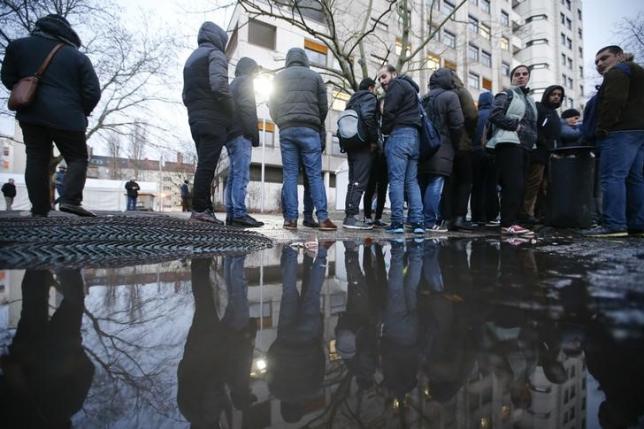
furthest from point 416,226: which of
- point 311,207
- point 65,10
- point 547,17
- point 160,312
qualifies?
point 547,17

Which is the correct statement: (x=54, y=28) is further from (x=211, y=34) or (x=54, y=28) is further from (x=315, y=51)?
(x=315, y=51)

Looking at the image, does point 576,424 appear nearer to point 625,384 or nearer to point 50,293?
point 625,384

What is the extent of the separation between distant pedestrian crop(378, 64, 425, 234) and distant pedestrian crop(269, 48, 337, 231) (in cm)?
70

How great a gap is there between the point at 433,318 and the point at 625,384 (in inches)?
14.0

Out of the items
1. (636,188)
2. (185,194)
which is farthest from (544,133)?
(185,194)

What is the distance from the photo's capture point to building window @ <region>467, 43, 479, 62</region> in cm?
2788

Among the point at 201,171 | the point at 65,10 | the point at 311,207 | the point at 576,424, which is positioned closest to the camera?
the point at 576,424

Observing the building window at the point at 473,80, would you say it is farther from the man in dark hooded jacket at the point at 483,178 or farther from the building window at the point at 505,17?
the man in dark hooded jacket at the point at 483,178

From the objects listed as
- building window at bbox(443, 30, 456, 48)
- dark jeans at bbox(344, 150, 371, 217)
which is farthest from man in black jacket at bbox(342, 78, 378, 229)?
building window at bbox(443, 30, 456, 48)

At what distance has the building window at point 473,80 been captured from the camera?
90.9ft

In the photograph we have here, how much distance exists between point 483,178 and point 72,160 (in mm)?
5134

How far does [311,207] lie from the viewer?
13.3 ft

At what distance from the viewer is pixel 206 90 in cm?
324

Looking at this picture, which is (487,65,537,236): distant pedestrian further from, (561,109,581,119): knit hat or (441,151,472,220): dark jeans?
(561,109,581,119): knit hat
